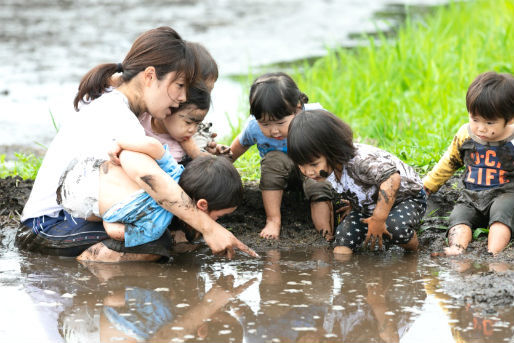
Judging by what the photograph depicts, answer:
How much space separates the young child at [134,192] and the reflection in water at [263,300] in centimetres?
22

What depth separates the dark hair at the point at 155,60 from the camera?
4113 millimetres

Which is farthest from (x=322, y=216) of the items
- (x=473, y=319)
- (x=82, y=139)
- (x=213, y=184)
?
(x=473, y=319)

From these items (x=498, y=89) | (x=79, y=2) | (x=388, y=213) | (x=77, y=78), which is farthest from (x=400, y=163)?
A: (x=79, y=2)

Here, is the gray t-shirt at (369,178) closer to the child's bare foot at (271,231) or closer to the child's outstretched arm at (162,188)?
the child's bare foot at (271,231)

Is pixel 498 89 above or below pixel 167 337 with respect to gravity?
above

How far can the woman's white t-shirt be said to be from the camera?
4.03 meters

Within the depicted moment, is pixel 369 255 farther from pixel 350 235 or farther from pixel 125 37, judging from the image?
pixel 125 37

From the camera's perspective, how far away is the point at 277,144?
4727 millimetres

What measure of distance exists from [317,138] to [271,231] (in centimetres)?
92

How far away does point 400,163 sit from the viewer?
4.25 metres

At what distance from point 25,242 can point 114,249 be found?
1.86 feet

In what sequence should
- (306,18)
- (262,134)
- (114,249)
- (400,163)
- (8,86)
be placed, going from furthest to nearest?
(306,18), (8,86), (262,134), (400,163), (114,249)

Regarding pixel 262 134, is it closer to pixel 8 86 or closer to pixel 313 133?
pixel 313 133

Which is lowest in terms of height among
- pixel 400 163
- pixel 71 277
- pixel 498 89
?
pixel 71 277
